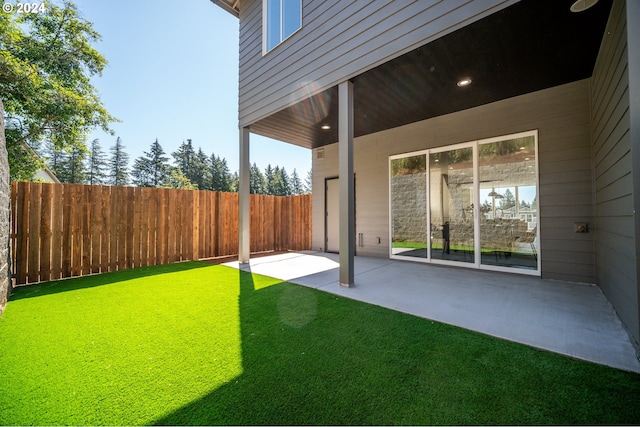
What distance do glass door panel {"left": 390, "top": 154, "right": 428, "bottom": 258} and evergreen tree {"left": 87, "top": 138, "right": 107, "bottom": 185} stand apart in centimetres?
4409

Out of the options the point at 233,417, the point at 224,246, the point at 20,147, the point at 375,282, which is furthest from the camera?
the point at 20,147

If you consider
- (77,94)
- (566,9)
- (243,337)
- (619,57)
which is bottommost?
(243,337)

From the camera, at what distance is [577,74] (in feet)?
11.5

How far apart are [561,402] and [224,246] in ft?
21.3

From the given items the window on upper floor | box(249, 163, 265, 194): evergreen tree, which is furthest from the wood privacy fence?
box(249, 163, 265, 194): evergreen tree

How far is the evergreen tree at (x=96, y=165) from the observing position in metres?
34.8

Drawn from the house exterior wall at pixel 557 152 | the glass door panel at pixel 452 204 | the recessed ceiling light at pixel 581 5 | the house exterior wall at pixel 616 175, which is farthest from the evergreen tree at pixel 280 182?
the recessed ceiling light at pixel 581 5

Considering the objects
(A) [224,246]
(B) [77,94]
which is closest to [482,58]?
(A) [224,246]

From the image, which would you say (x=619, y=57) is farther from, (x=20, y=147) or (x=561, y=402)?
(x=20, y=147)

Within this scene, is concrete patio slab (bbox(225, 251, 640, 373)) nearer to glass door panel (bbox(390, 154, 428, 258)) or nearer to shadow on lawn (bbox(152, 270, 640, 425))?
shadow on lawn (bbox(152, 270, 640, 425))

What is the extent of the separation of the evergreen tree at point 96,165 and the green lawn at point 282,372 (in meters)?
43.3

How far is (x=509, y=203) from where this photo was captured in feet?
14.1

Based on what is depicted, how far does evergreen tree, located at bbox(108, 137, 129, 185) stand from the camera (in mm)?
36625

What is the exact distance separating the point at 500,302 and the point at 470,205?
220 cm
